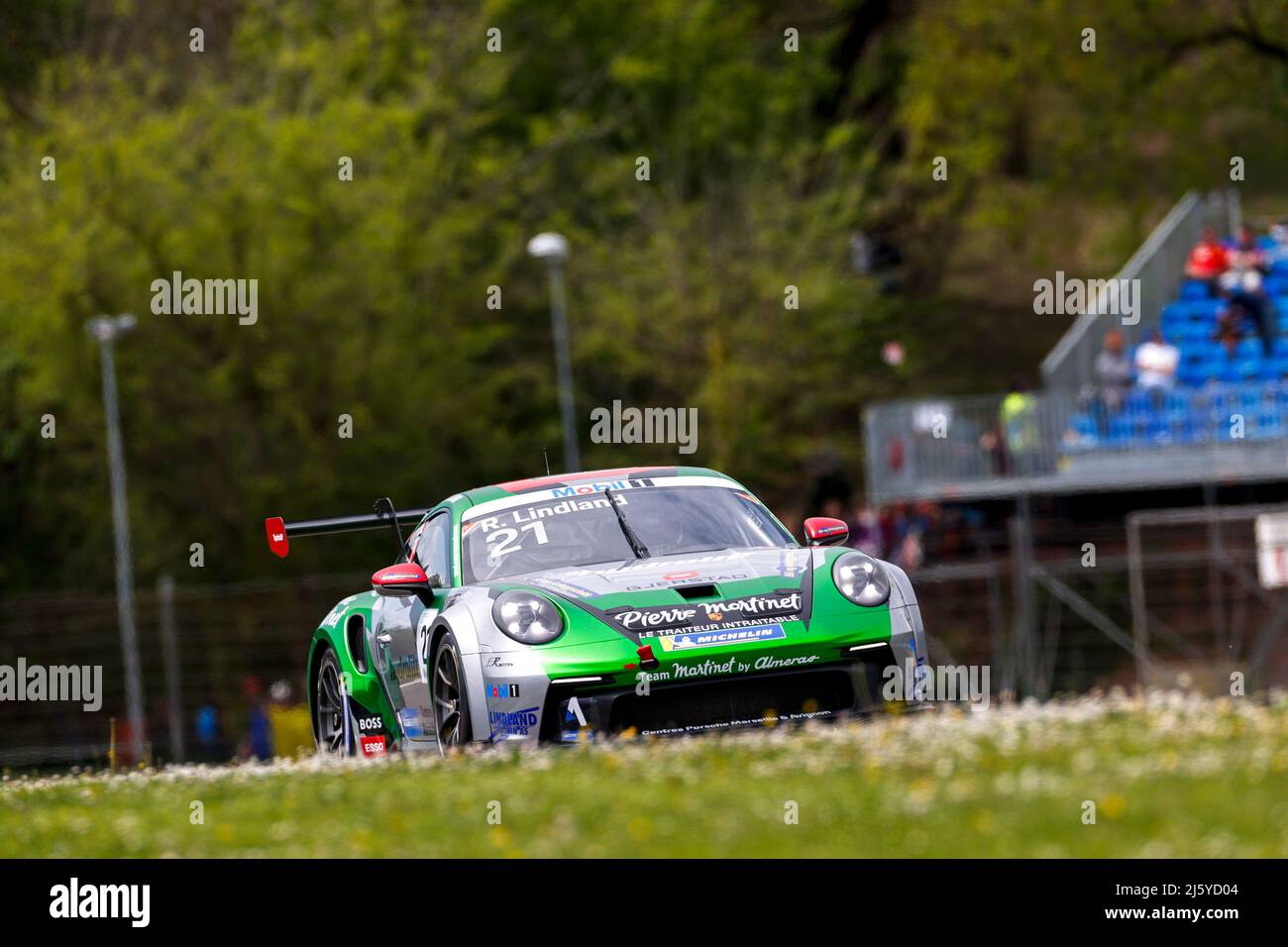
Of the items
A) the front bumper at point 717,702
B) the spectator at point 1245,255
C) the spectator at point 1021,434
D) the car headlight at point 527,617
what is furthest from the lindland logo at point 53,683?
the front bumper at point 717,702

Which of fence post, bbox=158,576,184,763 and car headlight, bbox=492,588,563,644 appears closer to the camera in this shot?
car headlight, bbox=492,588,563,644

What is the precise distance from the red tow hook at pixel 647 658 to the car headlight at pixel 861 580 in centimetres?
106

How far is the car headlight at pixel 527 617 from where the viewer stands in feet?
33.4

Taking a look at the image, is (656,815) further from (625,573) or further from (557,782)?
(625,573)

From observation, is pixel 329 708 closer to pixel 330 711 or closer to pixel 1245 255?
pixel 330 711

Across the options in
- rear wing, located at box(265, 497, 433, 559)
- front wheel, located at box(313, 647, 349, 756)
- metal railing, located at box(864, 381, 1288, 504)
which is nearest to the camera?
rear wing, located at box(265, 497, 433, 559)

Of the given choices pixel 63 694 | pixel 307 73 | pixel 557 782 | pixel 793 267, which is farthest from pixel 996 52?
pixel 557 782

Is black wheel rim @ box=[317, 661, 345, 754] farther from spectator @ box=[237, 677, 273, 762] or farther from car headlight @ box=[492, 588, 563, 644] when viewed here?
spectator @ box=[237, 677, 273, 762]

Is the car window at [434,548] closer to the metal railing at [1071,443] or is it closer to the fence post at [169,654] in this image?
the fence post at [169,654]

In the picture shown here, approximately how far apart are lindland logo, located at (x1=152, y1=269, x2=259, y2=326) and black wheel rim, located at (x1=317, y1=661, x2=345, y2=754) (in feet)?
91.8

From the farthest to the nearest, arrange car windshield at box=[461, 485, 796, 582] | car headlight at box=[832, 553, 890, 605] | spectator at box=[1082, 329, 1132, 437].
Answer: spectator at box=[1082, 329, 1132, 437]
car windshield at box=[461, 485, 796, 582]
car headlight at box=[832, 553, 890, 605]
